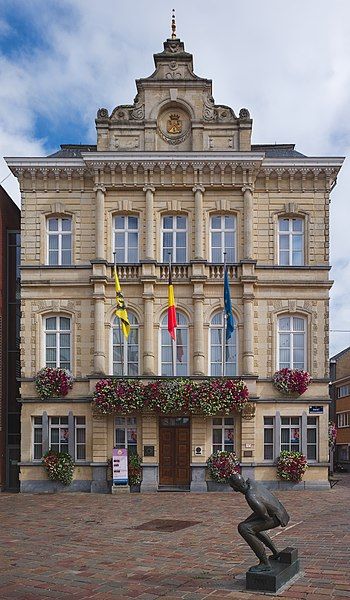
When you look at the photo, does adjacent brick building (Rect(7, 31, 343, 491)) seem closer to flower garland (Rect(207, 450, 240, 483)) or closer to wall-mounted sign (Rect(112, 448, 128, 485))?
flower garland (Rect(207, 450, 240, 483))

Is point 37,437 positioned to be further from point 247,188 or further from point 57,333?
point 247,188

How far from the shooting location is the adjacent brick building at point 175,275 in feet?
83.2

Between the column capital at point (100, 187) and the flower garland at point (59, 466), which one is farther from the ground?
the column capital at point (100, 187)

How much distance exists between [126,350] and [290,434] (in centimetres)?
675

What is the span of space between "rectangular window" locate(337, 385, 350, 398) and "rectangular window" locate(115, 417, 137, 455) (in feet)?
83.3

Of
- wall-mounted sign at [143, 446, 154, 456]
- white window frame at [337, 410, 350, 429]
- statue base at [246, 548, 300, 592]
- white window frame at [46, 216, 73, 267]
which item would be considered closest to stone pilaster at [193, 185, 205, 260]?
white window frame at [46, 216, 73, 267]

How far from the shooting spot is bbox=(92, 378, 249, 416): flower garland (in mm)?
24266

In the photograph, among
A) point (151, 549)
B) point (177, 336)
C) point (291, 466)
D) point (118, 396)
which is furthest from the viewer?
point (177, 336)

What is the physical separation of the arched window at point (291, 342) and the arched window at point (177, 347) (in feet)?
11.5

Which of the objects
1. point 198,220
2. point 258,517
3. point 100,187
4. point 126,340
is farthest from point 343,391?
point 258,517

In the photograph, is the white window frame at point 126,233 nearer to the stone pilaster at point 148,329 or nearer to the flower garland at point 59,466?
the stone pilaster at point 148,329

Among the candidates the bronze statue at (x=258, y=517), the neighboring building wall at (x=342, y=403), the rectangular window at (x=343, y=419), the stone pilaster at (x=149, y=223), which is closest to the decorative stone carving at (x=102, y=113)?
the stone pilaster at (x=149, y=223)

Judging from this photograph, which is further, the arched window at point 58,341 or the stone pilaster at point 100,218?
the arched window at point 58,341

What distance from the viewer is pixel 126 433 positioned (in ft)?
83.4
